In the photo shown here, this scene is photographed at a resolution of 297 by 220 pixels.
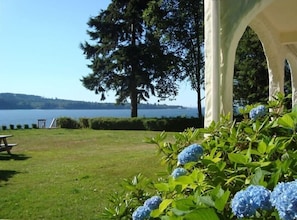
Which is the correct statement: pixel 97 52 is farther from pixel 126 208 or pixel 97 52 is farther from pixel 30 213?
pixel 126 208

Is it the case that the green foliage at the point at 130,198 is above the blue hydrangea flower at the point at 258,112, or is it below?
below

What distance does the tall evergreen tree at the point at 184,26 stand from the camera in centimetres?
2634

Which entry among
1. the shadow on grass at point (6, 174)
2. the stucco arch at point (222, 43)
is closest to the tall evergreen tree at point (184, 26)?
the shadow on grass at point (6, 174)

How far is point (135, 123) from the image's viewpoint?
23812mm

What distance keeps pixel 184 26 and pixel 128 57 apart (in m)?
4.35

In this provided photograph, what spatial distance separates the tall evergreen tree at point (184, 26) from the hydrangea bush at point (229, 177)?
2414 cm

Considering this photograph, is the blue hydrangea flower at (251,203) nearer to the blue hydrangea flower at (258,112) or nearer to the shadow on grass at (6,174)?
the blue hydrangea flower at (258,112)

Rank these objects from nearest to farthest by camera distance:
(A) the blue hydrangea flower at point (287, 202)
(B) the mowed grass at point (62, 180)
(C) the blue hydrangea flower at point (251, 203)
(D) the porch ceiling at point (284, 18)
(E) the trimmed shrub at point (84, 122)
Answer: (A) the blue hydrangea flower at point (287, 202)
(C) the blue hydrangea flower at point (251, 203)
(B) the mowed grass at point (62, 180)
(D) the porch ceiling at point (284, 18)
(E) the trimmed shrub at point (84, 122)

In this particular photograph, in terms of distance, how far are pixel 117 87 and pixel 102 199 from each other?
929 inches

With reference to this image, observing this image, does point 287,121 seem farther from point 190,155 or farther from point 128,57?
point 128,57

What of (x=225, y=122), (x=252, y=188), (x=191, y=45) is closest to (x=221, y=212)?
(x=252, y=188)

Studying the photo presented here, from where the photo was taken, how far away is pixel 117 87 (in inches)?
1149

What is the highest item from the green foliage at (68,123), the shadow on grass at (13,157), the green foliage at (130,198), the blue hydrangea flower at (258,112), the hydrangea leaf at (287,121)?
the blue hydrangea flower at (258,112)

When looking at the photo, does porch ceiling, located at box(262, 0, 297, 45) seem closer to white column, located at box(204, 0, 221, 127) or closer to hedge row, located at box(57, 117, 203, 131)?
white column, located at box(204, 0, 221, 127)
